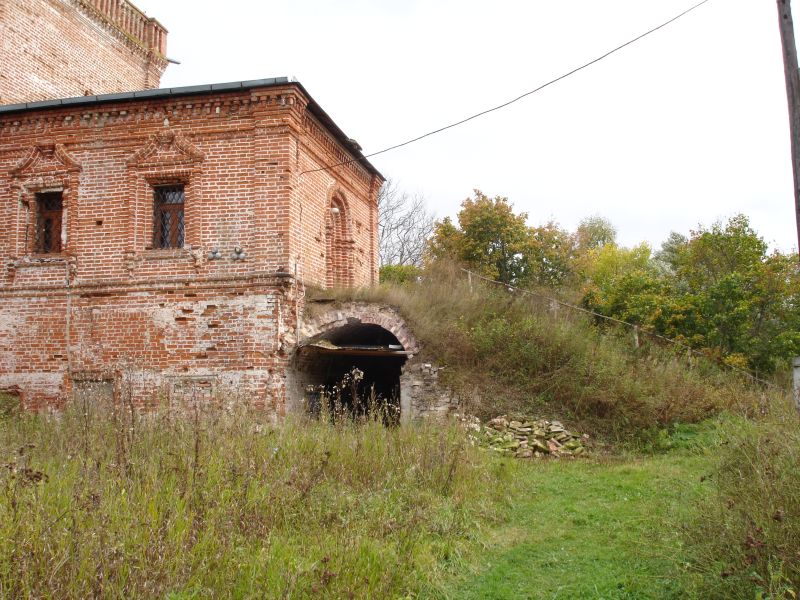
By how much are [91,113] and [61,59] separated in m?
6.29

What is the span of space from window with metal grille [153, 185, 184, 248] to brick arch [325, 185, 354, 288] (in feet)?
11.0

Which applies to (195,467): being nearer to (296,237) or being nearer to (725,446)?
(725,446)

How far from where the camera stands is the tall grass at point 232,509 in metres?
4.31

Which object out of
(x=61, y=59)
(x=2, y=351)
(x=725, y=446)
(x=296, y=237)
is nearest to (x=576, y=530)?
(x=725, y=446)

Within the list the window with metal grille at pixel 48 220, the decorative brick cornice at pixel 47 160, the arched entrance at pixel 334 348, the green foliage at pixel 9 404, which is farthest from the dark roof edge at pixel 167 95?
the green foliage at pixel 9 404

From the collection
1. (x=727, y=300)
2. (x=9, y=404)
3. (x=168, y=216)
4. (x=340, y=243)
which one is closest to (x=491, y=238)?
(x=340, y=243)

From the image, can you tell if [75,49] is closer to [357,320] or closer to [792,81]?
[357,320]

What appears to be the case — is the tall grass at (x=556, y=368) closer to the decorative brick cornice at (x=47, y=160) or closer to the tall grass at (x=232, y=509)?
the tall grass at (x=232, y=509)

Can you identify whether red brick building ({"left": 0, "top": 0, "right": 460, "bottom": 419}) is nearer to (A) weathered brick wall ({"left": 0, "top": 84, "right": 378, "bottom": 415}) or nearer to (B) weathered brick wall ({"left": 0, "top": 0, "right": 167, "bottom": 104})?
(A) weathered brick wall ({"left": 0, "top": 84, "right": 378, "bottom": 415})

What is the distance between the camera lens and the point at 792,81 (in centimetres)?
727

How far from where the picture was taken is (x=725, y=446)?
744 centimetres

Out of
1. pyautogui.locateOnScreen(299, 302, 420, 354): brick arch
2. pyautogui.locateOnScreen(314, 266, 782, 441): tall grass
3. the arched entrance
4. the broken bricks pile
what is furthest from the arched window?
the broken bricks pile

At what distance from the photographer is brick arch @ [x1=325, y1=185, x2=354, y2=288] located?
624 inches

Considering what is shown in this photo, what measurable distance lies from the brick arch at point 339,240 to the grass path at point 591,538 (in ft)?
25.0
